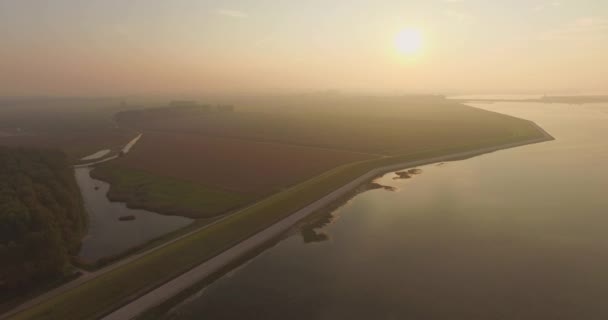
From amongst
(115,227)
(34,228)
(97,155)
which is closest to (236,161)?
(115,227)

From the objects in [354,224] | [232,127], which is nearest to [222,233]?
[354,224]

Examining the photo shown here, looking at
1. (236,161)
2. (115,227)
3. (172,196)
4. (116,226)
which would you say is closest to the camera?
(115,227)

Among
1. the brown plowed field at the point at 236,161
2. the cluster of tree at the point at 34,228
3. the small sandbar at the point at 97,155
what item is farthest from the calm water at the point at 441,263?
the small sandbar at the point at 97,155

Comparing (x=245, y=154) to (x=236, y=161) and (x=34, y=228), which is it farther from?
(x=34, y=228)

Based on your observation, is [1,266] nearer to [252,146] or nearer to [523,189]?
[523,189]

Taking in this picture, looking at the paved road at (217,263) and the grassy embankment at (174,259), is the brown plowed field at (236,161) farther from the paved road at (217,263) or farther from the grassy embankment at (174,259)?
the paved road at (217,263)

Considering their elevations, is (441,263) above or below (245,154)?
below
